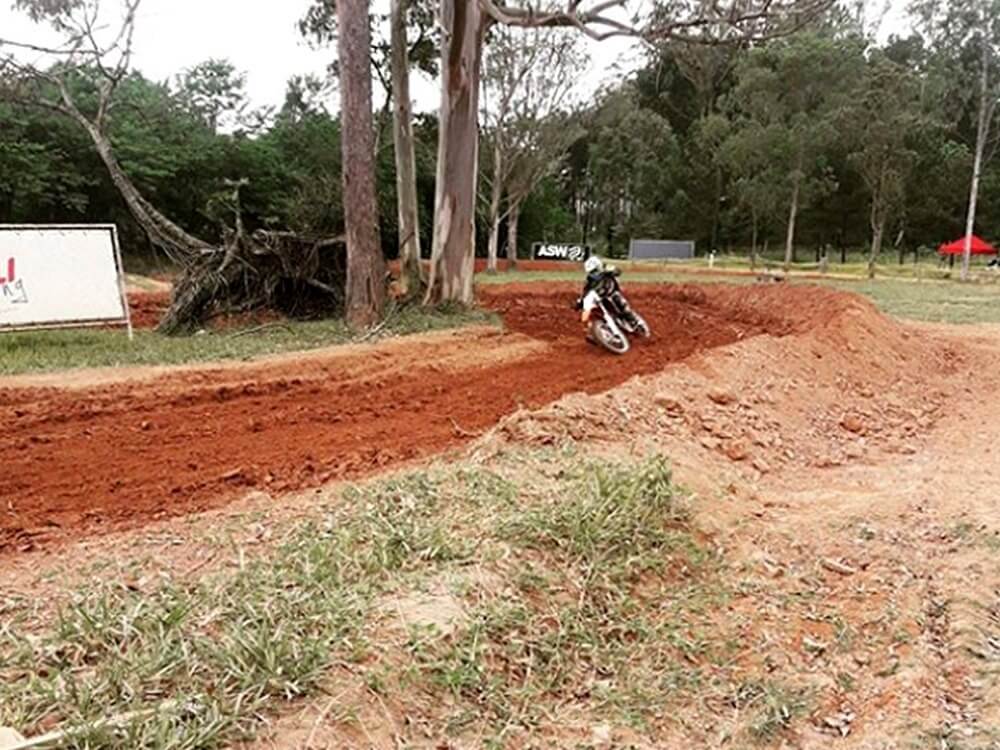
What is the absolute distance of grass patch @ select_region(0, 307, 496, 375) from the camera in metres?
8.69

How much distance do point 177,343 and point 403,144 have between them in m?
5.54

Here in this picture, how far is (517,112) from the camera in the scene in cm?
3142

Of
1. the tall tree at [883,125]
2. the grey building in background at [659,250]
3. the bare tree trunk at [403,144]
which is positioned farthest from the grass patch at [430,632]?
the grey building in background at [659,250]

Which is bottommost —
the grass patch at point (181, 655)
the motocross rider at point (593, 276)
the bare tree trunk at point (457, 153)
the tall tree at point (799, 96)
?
the grass patch at point (181, 655)

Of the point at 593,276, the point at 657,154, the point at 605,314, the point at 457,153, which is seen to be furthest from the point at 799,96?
the point at 605,314

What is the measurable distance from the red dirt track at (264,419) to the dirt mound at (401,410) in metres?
0.02

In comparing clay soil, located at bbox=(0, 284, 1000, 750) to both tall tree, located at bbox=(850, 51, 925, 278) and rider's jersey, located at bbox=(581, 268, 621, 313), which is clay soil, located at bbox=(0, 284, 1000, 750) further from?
tall tree, located at bbox=(850, 51, 925, 278)

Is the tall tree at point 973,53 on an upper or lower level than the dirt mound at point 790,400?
upper

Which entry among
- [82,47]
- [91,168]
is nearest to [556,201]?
[91,168]

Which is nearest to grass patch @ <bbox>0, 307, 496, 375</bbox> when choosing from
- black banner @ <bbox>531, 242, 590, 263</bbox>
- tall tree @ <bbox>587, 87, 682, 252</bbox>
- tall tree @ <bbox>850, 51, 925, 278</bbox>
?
tall tree @ <bbox>850, 51, 925, 278</bbox>

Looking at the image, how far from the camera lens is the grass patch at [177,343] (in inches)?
342

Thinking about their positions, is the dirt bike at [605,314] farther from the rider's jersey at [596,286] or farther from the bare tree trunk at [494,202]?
the bare tree trunk at [494,202]

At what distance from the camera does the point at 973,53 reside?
35375 millimetres

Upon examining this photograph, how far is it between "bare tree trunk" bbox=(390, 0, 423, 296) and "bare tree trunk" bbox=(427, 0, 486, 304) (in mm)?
726
